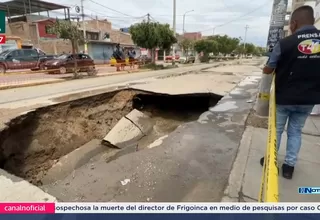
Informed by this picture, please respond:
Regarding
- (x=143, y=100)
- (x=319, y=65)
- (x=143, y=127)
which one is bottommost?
(x=143, y=127)

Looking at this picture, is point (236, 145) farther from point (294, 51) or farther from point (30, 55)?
point (30, 55)

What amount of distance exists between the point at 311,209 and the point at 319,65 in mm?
1534

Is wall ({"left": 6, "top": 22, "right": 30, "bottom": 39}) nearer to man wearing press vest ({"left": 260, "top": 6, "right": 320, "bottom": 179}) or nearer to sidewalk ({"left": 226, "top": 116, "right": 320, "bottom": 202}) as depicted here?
sidewalk ({"left": 226, "top": 116, "right": 320, "bottom": 202})

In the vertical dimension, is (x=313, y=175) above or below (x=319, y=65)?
below

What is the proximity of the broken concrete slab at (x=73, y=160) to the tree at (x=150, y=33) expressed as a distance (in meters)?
17.1

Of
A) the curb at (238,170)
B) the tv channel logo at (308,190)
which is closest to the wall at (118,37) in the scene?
the curb at (238,170)

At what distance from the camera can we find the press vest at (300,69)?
7.92 feet

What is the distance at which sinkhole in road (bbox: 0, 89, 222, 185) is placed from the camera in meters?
5.39

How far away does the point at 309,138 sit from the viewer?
4238 mm

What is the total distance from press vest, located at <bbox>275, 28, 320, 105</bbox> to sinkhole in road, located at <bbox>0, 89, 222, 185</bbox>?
160 inches

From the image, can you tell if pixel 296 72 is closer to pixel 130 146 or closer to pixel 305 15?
pixel 305 15

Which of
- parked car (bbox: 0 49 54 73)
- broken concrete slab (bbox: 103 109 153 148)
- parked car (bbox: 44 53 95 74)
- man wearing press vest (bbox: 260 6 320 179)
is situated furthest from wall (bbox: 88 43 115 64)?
man wearing press vest (bbox: 260 6 320 179)

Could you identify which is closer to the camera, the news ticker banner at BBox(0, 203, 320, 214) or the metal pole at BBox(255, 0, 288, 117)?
the news ticker banner at BBox(0, 203, 320, 214)

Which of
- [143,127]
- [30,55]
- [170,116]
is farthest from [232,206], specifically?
[30,55]
